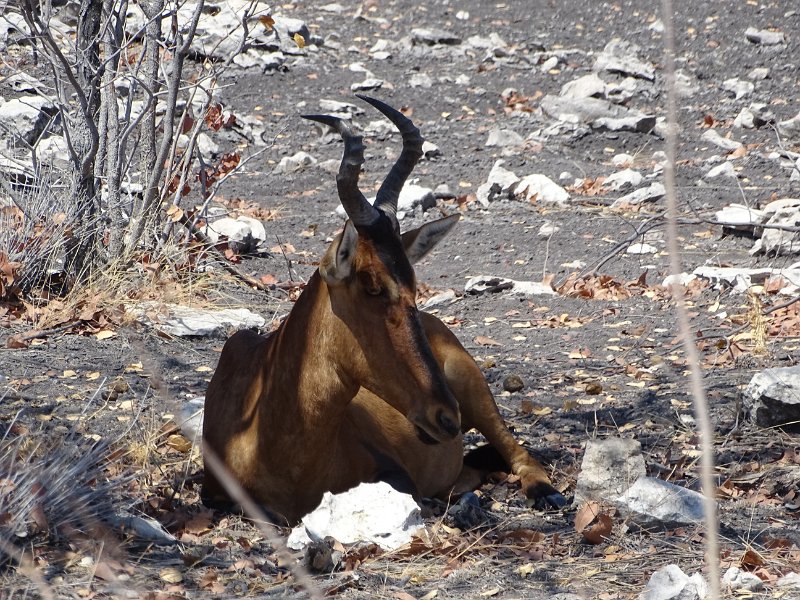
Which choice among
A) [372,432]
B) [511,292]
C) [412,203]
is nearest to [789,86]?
[412,203]

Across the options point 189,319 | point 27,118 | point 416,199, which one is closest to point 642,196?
point 416,199

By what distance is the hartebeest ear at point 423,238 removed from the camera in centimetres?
432

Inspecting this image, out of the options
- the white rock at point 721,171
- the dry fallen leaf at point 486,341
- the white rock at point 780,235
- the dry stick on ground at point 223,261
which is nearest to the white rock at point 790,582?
the dry fallen leaf at point 486,341

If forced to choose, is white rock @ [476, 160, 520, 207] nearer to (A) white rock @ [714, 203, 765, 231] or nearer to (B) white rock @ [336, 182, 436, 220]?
(B) white rock @ [336, 182, 436, 220]

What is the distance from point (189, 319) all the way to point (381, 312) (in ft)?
11.9

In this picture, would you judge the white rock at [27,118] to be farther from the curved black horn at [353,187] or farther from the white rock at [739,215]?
the curved black horn at [353,187]

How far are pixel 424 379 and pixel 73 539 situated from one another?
140cm

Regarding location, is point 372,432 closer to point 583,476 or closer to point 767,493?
point 583,476

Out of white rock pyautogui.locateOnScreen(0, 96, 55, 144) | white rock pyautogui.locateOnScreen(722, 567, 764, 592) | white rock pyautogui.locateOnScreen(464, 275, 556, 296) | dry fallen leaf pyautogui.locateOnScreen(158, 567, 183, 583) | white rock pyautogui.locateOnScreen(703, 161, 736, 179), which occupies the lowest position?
dry fallen leaf pyautogui.locateOnScreen(158, 567, 183, 583)

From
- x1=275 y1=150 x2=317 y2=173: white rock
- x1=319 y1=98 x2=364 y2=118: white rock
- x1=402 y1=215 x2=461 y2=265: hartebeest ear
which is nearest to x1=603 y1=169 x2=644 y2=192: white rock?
x1=275 y1=150 x2=317 y2=173: white rock

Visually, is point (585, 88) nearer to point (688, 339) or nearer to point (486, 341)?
point (486, 341)

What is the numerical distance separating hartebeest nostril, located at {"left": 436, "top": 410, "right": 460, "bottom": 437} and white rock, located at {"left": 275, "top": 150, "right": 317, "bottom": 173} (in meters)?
9.49

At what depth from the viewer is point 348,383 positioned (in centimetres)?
412

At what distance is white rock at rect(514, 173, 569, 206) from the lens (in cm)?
1149
